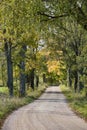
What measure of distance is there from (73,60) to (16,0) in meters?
32.6

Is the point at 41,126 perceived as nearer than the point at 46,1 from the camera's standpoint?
Yes

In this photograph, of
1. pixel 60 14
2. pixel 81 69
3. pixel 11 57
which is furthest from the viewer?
pixel 81 69

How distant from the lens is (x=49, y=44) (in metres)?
51.9

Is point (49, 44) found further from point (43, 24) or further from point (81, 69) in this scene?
point (43, 24)

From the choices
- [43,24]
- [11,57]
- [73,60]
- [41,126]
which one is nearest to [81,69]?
[73,60]

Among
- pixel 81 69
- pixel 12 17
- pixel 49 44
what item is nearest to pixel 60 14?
pixel 12 17

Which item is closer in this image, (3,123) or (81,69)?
(3,123)

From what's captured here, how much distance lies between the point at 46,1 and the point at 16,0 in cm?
210

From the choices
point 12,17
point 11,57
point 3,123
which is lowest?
point 3,123

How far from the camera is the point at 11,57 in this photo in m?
42.8

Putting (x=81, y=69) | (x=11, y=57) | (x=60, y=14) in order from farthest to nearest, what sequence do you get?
(x=81, y=69) < (x=11, y=57) < (x=60, y=14)

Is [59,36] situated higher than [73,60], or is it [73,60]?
[59,36]

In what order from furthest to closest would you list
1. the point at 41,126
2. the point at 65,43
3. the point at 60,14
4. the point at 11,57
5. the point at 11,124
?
the point at 65,43, the point at 11,57, the point at 60,14, the point at 11,124, the point at 41,126

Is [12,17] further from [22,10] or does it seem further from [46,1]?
[46,1]
